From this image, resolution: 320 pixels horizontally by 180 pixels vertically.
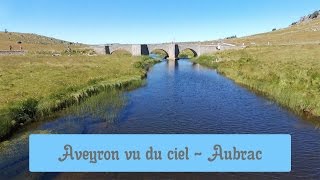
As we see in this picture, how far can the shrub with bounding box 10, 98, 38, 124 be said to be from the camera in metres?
28.0

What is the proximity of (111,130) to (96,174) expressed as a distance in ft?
30.6

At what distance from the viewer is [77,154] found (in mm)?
18344

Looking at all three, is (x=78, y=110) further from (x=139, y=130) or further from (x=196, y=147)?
(x=196, y=147)

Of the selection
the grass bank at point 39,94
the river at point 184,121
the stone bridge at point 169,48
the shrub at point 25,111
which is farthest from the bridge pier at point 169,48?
the shrub at point 25,111

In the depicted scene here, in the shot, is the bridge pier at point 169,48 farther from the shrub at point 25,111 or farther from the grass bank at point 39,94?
the shrub at point 25,111

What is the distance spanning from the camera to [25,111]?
29.7 m

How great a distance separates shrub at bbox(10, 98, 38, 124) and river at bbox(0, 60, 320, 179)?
1.35 meters

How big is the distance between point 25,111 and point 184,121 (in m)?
14.1

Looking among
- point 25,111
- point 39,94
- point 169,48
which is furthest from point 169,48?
point 25,111

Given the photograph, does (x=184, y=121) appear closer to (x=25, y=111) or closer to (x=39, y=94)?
(x=25, y=111)

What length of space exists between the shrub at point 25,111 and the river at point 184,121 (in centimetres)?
135

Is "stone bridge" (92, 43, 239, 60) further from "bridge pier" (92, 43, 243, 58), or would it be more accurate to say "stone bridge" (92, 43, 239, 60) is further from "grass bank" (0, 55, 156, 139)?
"grass bank" (0, 55, 156, 139)

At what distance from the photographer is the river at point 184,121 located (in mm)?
19297

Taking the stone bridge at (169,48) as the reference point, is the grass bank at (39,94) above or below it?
below
